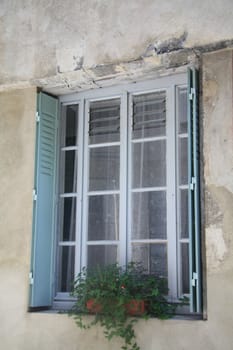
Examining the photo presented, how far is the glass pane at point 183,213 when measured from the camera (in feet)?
14.9

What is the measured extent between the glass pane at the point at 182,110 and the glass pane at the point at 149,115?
0.14 m

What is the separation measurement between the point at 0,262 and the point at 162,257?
4.56 ft

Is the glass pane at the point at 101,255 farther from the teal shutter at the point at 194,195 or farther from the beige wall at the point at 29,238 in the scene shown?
the teal shutter at the point at 194,195

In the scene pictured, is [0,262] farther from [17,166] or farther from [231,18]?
[231,18]

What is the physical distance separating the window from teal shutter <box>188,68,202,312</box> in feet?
0.08

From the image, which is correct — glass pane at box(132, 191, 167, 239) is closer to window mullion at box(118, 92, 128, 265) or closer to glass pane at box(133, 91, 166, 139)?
window mullion at box(118, 92, 128, 265)

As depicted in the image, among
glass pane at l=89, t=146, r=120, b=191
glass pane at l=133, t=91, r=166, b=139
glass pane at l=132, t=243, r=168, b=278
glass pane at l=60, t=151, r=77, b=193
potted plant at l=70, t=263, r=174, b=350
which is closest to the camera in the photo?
potted plant at l=70, t=263, r=174, b=350

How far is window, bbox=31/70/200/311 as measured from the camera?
183 inches

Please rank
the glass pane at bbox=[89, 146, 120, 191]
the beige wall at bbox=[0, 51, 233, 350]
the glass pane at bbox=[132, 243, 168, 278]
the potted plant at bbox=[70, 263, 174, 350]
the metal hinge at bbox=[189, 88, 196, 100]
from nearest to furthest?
the beige wall at bbox=[0, 51, 233, 350] → the potted plant at bbox=[70, 263, 174, 350] → the metal hinge at bbox=[189, 88, 196, 100] → the glass pane at bbox=[132, 243, 168, 278] → the glass pane at bbox=[89, 146, 120, 191]

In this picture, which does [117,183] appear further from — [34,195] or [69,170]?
[34,195]

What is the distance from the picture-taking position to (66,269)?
4.98m

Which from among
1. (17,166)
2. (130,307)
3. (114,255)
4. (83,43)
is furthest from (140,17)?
(130,307)

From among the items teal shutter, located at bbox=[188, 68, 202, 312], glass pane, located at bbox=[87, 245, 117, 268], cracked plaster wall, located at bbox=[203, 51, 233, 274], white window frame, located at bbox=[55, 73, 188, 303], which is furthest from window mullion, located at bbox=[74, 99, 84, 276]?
cracked plaster wall, located at bbox=[203, 51, 233, 274]

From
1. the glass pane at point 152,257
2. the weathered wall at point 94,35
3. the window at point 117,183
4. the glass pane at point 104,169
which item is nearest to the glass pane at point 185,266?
the window at point 117,183
